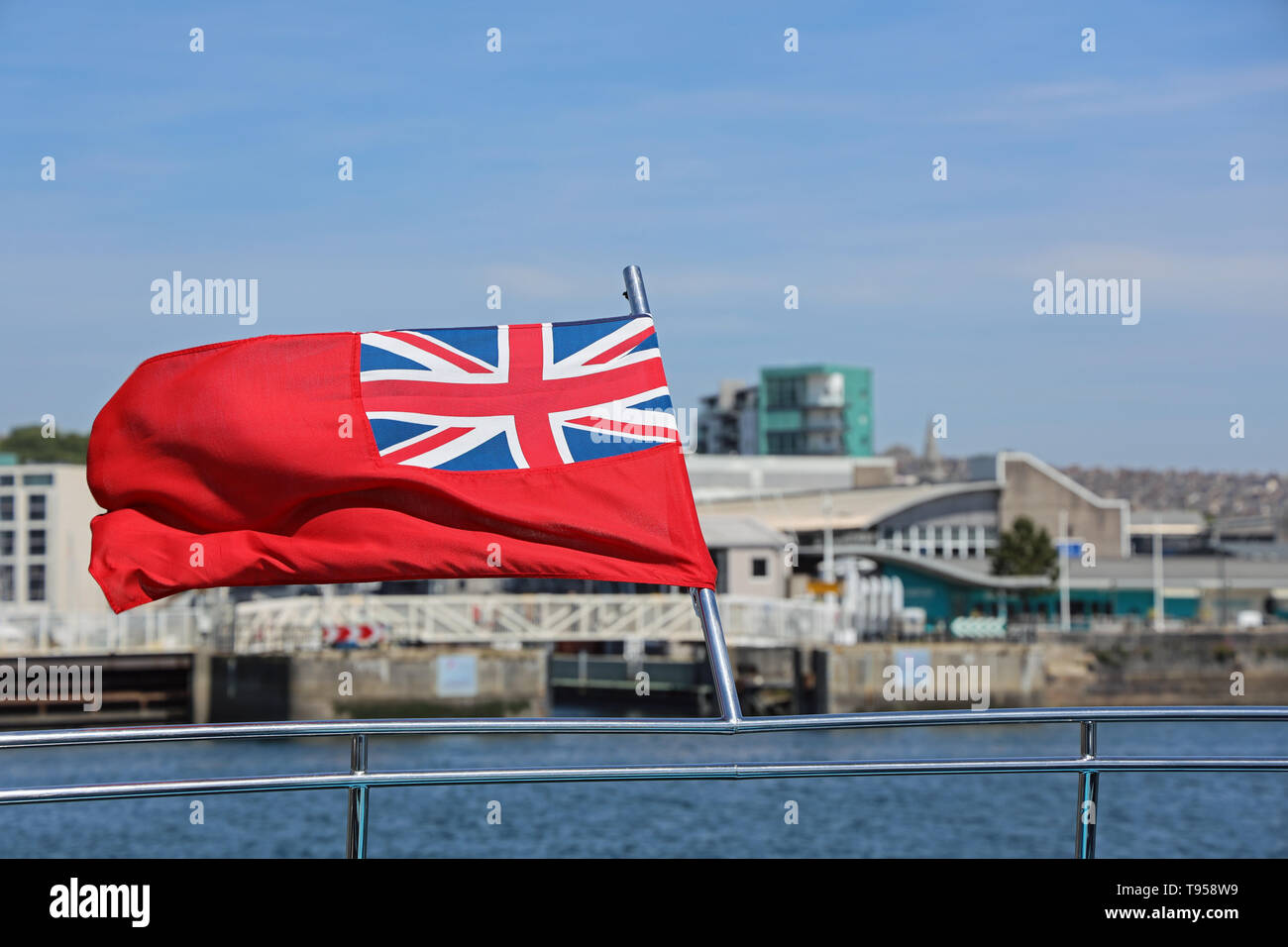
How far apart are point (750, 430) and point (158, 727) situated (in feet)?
474

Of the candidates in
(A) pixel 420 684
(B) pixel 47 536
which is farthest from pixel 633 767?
(B) pixel 47 536

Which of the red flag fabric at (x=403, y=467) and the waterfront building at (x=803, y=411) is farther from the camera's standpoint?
the waterfront building at (x=803, y=411)

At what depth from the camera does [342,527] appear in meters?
6.23

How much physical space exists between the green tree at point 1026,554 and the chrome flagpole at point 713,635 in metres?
78.8

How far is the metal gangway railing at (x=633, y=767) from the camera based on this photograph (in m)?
4.42

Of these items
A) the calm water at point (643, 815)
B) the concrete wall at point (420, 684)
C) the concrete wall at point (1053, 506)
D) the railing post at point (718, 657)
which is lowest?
the calm water at point (643, 815)

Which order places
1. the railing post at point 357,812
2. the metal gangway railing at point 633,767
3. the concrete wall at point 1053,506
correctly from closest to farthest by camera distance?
the metal gangway railing at point 633,767
the railing post at point 357,812
the concrete wall at point 1053,506

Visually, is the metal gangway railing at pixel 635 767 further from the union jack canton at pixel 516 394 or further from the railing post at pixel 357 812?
the union jack canton at pixel 516 394

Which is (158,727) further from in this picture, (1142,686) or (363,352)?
(1142,686)

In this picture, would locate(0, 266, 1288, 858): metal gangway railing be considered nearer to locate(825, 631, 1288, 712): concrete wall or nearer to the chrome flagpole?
the chrome flagpole

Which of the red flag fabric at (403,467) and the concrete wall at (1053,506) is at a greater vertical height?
the concrete wall at (1053,506)

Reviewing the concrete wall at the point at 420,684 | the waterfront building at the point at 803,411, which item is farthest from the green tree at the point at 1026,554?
the waterfront building at the point at 803,411

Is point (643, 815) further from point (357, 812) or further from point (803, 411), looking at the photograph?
point (803, 411)

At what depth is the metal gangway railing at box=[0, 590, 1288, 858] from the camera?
14.5 feet
